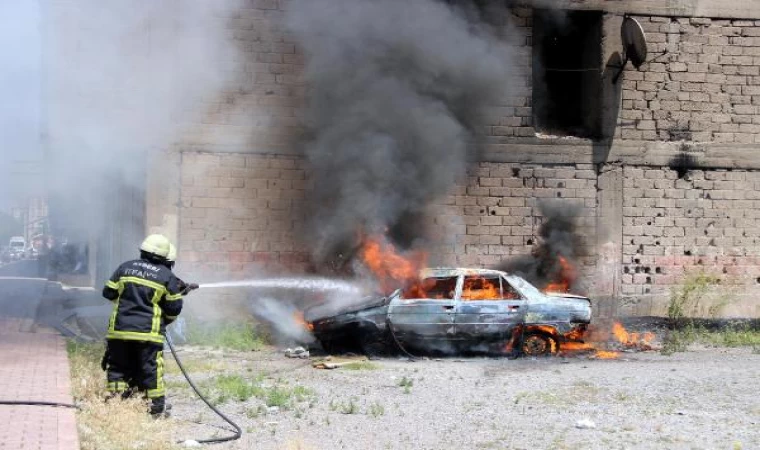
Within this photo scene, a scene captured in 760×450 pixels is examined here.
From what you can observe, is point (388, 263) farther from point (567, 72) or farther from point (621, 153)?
point (567, 72)

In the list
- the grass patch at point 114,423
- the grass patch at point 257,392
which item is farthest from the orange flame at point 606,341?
the grass patch at point 114,423

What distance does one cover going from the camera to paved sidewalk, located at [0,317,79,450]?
194 inches

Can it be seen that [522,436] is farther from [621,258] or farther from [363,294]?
[621,258]

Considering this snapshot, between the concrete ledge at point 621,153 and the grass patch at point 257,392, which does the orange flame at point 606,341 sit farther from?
the grass patch at point 257,392

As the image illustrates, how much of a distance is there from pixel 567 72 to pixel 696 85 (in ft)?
6.56

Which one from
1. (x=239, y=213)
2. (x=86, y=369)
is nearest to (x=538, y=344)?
(x=239, y=213)

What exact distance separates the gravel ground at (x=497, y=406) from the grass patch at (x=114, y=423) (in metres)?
0.35

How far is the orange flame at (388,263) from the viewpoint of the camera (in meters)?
10.3

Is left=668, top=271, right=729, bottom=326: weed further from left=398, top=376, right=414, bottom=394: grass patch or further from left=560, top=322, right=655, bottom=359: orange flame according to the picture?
left=398, top=376, right=414, bottom=394: grass patch

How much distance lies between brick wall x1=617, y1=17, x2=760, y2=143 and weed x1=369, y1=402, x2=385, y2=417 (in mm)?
7194

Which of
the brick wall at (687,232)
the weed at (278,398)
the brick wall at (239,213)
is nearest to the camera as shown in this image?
the weed at (278,398)

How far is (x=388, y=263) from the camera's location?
10789 mm

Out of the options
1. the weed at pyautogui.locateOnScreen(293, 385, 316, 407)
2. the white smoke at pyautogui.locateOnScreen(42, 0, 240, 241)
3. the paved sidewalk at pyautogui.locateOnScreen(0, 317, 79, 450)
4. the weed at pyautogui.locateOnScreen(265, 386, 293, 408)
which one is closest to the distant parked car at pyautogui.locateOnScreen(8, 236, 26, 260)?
the white smoke at pyautogui.locateOnScreen(42, 0, 240, 241)

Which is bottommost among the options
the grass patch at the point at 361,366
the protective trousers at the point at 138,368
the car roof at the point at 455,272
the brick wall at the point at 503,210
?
the grass patch at the point at 361,366
